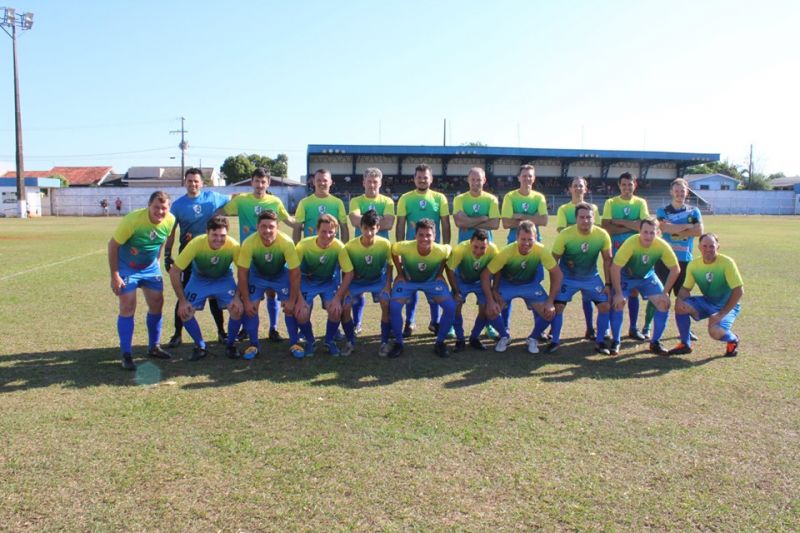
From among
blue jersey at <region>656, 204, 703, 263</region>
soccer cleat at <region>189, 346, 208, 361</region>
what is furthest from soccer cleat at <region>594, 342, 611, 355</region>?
soccer cleat at <region>189, 346, 208, 361</region>

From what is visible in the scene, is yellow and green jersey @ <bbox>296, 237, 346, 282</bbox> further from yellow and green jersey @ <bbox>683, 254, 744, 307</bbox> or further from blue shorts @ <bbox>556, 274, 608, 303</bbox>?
yellow and green jersey @ <bbox>683, 254, 744, 307</bbox>

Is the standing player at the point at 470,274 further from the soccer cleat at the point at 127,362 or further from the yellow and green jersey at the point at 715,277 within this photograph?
the soccer cleat at the point at 127,362

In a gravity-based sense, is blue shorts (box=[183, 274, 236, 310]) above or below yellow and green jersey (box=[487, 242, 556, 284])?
below

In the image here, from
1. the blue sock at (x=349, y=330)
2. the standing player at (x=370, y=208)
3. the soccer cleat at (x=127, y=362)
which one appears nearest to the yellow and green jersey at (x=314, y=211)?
the standing player at (x=370, y=208)

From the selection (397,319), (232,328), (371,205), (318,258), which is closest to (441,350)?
(397,319)

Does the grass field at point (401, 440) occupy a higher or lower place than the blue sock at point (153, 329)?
lower

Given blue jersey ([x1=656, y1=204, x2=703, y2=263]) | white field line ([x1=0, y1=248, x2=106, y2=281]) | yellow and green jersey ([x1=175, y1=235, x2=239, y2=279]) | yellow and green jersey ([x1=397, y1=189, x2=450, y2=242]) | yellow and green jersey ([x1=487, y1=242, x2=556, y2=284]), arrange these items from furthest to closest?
white field line ([x1=0, y1=248, x2=106, y2=281]), yellow and green jersey ([x1=397, y1=189, x2=450, y2=242]), blue jersey ([x1=656, y1=204, x2=703, y2=263]), yellow and green jersey ([x1=487, y1=242, x2=556, y2=284]), yellow and green jersey ([x1=175, y1=235, x2=239, y2=279])

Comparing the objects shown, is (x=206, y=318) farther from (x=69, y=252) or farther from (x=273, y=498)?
(x=69, y=252)

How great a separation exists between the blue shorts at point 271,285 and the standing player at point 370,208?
784mm

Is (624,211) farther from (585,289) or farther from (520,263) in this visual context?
(520,263)

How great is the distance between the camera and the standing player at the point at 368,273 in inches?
222

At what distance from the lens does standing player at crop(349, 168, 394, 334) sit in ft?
21.1

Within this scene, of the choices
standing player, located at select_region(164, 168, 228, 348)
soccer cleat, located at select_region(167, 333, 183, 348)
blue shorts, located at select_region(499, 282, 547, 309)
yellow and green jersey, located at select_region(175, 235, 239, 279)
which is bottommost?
soccer cleat, located at select_region(167, 333, 183, 348)

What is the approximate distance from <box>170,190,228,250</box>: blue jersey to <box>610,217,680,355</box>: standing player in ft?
14.8
